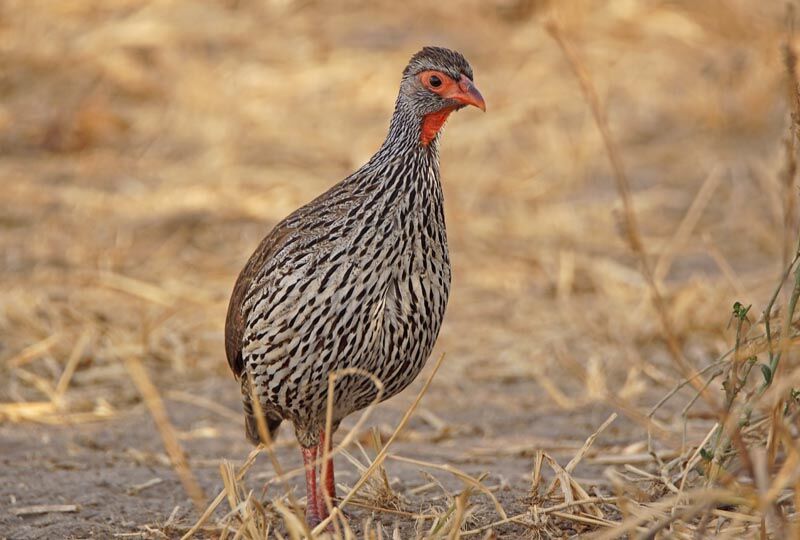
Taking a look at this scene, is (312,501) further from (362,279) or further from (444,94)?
(444,94)

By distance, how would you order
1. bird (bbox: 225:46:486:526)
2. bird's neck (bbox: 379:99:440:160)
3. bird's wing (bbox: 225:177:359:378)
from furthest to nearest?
bird's neck (bbox: 379:99:440:160), bird's wing (bbox: 225:177:359:378), bird (bbox: 225:46:486:526)

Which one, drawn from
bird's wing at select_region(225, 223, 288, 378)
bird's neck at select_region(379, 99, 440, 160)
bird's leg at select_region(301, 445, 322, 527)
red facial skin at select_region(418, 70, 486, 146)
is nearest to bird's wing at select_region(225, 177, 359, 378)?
bird's wing at select_region(225, 223, 288, 378)

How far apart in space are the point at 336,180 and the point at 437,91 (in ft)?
16.3

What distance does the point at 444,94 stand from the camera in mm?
3973

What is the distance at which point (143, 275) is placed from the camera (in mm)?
7426

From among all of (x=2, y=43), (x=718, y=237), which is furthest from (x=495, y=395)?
(x=2, y=43)

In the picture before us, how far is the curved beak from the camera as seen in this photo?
3.93 metres

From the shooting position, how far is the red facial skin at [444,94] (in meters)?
3.95

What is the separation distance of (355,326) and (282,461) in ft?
5.00

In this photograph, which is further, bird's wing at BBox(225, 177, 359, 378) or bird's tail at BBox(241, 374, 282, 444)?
bird's tail at BBox(241, 374, 282, 444)

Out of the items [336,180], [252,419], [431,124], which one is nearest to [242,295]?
[252,419]

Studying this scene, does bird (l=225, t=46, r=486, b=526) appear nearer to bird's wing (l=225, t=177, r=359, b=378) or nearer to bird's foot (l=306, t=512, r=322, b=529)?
bird's wing (l=225, t=177, r=359, b=378)

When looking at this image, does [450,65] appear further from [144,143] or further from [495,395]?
[144,143]

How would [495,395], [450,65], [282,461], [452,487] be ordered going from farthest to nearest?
[495,395] < [282,461] < [452,487] < [450,65]
